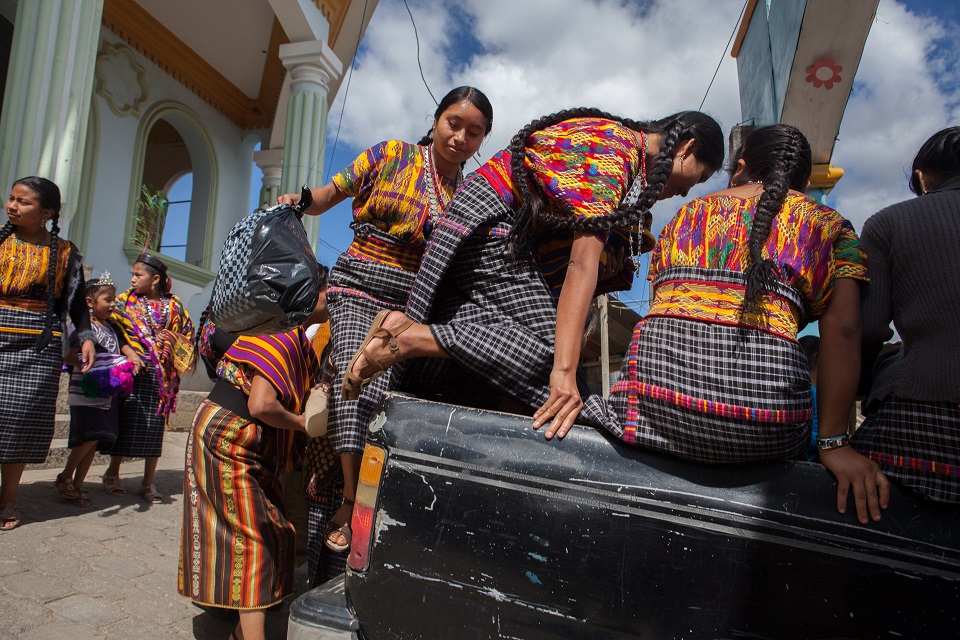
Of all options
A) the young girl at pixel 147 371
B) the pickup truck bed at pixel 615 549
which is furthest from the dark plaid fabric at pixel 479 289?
the young girl at pixel 147 371

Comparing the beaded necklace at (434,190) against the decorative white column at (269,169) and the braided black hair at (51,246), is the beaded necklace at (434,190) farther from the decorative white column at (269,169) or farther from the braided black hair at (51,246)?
the decorative white column at (269,169)

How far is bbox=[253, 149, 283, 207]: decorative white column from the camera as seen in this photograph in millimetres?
10680

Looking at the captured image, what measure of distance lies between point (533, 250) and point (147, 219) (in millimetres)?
8711

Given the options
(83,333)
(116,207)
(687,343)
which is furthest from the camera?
(116,207)

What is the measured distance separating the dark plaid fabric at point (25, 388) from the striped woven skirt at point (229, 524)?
2.04 meters

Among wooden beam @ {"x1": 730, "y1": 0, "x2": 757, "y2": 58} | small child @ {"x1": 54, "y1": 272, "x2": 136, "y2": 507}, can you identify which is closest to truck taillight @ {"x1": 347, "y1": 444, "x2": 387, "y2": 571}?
small child @ {"x1": 54, "y1": 272, "x2": 136, "y2": 507}

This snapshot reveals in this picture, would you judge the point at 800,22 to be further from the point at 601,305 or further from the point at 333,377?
the point at 601,305

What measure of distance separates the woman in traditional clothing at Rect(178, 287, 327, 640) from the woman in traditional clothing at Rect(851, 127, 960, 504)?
6.12 feet

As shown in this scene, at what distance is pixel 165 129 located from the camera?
12414 mm

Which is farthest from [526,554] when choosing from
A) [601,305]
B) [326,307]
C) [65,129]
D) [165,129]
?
[165,129]

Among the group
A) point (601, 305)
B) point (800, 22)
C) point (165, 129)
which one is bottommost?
point (601, 305)

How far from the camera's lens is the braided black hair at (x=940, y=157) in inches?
69.6

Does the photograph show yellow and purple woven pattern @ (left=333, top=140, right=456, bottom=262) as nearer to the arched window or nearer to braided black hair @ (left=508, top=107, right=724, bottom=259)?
braided black hair @ (left=508, top=107, right=724, bottom=259)

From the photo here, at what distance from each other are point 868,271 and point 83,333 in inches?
171
